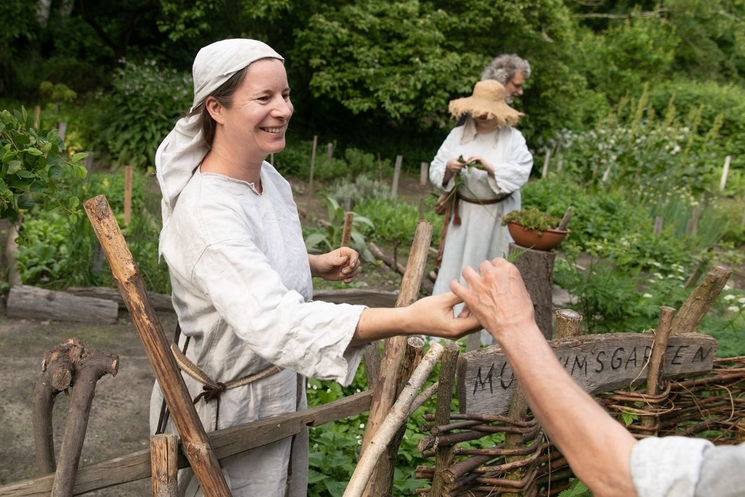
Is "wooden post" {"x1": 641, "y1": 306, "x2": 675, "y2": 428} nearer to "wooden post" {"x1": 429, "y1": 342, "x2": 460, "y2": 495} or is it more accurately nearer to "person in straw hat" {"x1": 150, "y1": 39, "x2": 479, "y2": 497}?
"wooden post" {"x1": 429, "y1": 342, "x2": 460, "y2": 495}

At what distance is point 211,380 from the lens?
198 centimetres

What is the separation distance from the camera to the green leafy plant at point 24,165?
7.50 ft

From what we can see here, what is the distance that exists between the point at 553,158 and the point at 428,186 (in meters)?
2.37

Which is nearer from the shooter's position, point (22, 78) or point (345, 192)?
point (345, 192)

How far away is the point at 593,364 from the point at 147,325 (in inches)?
54.2

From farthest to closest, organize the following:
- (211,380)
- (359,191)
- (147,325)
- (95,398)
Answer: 1. (359,191)
2. (95,398)
3. (211,380)
4. (147,325)

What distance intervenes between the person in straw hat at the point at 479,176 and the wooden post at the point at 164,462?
372 centimetres

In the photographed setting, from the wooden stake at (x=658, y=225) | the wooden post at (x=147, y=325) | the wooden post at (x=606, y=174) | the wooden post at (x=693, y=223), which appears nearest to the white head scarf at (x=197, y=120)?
the wooden post at (x=147, y=325)

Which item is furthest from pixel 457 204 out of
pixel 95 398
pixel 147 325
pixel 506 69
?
pixel 147 325

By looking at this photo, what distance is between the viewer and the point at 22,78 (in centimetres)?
1342

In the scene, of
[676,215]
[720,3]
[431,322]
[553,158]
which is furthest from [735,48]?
[431,322]

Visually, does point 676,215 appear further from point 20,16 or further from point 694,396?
point 20,16

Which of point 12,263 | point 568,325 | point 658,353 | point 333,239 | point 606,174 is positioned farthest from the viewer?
point 606,174

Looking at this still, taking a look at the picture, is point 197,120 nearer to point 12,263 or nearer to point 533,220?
point 533,220
